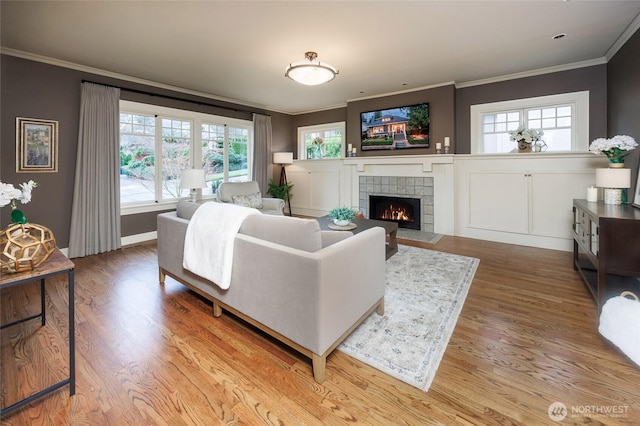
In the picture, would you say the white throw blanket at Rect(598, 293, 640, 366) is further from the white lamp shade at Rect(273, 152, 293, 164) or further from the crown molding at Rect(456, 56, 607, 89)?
the white lamp shade at Rect(273, 152, 293, 164)

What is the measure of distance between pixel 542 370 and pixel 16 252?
2738 millimetres

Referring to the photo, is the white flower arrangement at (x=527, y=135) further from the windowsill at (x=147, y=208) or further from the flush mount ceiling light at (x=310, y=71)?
the windowsill at (x=147, y=208)

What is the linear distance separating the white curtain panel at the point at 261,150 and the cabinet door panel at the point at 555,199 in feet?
15.9

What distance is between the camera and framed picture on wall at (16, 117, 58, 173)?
351cm

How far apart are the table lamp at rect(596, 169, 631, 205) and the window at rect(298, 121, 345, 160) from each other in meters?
4.42

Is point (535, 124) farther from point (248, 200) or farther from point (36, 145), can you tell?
point (36, 145)

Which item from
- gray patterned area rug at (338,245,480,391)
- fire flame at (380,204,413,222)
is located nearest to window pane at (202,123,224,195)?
fire flame at (380,204,413,222)

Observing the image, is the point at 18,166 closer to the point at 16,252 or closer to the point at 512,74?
the point at 16,252

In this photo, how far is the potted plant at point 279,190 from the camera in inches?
261

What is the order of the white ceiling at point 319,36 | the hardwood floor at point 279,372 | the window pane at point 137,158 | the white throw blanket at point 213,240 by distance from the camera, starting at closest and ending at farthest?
the hardwood floor at point 279,372, the white throw blanket at point 213,240, the white ceiling at point 319,36, the window pane at point 137,158

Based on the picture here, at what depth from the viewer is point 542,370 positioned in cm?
166

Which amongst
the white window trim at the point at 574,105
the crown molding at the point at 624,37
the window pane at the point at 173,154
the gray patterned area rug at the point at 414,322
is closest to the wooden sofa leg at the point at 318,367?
the gray patterned area rug at the point at 414,322

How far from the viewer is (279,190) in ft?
21.8

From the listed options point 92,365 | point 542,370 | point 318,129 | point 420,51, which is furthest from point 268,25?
point 318,129
